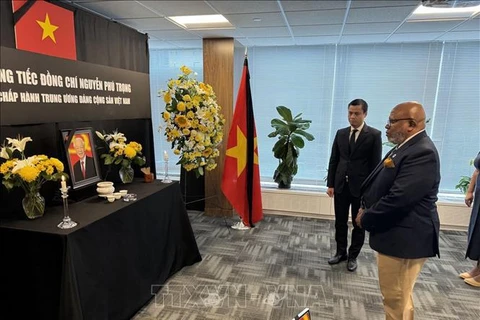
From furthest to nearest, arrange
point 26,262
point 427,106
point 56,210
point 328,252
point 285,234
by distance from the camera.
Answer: point 427,106 → point 285,234 → point 328,252 → point 56,210 → point 26,262

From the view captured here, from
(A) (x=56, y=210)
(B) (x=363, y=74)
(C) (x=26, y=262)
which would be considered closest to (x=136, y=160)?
(A) (x=56, y=210)

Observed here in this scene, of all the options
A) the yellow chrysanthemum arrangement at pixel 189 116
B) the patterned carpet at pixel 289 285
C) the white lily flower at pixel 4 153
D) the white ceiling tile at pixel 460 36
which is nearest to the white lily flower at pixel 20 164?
the white lily flower at pixel 4 153

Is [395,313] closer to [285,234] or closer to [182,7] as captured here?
[285,234]

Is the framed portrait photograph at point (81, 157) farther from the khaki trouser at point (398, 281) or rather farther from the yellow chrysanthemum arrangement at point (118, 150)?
the khaki trouser at point (398, 281)

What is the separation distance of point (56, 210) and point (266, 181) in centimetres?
335

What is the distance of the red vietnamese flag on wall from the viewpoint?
2.14 m

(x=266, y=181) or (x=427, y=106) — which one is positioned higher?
(x=427, y=106)

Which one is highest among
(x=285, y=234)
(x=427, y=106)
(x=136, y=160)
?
(x=427, y=106)

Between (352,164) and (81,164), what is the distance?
2402mm

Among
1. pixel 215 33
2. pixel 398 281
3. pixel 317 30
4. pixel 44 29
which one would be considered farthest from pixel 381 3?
pixel 44 29

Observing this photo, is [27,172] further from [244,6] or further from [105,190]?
[244,6]

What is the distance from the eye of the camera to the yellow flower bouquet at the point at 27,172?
6.14 ft

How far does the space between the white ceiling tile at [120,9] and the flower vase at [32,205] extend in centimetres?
173

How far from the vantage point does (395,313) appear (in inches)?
77.2
